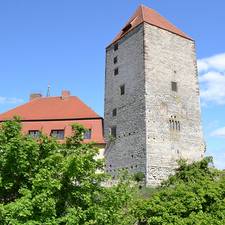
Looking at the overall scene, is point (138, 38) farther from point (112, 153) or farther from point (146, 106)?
point (112, 153)

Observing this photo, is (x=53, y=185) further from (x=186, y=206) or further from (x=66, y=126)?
(x=66, y=126)

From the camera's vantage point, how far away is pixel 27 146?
42.5 ft

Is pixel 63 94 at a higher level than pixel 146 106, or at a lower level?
higher

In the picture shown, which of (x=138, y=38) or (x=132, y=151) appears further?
(x=138, y=38)

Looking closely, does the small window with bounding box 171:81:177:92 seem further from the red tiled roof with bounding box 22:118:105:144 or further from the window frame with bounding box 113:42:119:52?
the red tiled roof with bounding box 22:118:105:144

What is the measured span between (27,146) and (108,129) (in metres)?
22.5

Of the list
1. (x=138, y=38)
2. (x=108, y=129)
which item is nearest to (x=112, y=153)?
(x=108, y=129)

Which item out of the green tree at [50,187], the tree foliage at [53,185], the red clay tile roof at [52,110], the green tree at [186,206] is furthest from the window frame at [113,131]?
the green tree at [50,187]

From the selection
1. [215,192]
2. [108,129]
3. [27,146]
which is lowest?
[215,192]

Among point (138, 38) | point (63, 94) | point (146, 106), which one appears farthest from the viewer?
point (63, 94)

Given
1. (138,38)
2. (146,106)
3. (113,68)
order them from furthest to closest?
(113,68), (138,38), (146,106)

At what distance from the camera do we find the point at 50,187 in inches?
468

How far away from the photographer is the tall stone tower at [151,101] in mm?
31562

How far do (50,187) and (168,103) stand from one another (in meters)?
22.6
